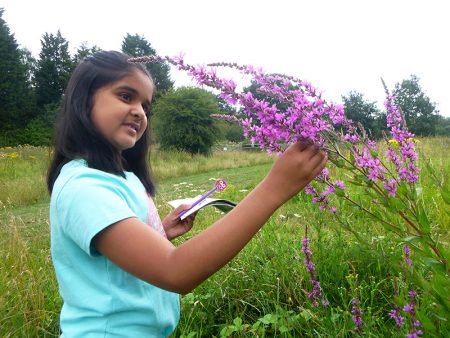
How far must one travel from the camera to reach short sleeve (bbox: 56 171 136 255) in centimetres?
130

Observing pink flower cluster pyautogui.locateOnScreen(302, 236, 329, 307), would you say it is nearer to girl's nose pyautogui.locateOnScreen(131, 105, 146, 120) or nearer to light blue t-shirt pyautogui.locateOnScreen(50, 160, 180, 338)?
light blue t-shirt pyautogui.locateOnScreen(50, 160, 180, 338)

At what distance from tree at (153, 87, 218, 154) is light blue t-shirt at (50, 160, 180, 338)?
20962 mm

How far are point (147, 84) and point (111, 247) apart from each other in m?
0.89

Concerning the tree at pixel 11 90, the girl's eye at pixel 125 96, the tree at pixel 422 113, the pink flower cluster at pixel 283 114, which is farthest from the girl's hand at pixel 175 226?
the tree at pixel 11 90

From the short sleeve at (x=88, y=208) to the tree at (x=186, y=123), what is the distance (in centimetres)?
2109

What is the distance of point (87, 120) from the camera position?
5.82ft

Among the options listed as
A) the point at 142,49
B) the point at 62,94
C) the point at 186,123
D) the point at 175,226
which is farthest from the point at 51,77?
the point at 175,226

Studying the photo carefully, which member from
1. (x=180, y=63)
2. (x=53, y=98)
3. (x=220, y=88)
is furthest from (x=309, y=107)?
(x=53, y=98)

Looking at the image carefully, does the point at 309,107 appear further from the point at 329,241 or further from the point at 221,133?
the point at 221,133

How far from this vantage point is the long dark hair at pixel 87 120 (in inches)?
68.9

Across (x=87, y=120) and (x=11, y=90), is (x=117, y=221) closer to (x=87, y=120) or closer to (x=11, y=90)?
(x=87, y=120)

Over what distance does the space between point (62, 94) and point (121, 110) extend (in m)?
42.7

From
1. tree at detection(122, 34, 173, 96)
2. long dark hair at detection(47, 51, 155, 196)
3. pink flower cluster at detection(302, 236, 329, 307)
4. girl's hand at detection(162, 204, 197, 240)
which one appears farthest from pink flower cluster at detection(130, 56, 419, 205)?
tree at detection(122, 34, 173, 96)

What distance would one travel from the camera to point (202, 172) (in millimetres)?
16172
